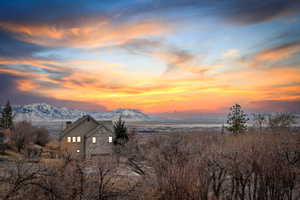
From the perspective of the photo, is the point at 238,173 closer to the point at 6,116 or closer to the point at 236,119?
the point at 236,119

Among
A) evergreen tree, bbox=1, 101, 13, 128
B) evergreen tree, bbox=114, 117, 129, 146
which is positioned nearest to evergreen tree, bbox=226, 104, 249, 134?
evergreen tree, bbox=114, 117, 129, 146

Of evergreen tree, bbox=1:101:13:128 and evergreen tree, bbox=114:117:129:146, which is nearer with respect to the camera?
evergreen tree, bbox=114:117:129:146

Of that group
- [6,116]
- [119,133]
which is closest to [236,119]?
[119,133]

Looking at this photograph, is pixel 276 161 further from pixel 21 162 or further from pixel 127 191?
pixel 21 162

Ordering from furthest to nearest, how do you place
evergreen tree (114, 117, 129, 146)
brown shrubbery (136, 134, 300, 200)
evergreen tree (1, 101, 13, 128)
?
evergreen tree (1, 101, 13, 128)
evergreen tree (114, 117, 129, 146)
brown shrubbery (136, 134, 300, 200)

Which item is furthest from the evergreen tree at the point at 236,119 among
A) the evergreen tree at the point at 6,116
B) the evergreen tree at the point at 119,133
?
the evergreen tree at the point at 6,116

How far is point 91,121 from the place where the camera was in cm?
6153

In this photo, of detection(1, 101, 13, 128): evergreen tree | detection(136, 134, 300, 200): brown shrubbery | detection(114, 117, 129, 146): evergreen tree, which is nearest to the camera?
detection(136, 134, 300, 200): brown shrubbery

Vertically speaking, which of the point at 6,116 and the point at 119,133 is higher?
the point at 6,116

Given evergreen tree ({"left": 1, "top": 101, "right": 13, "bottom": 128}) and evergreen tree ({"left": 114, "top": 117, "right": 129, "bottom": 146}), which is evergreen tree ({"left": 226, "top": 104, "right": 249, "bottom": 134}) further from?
evergreen tree ({"left": 1, "top": 101, "right": 13, "bottom": 128})

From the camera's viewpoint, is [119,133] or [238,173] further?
[119,133]

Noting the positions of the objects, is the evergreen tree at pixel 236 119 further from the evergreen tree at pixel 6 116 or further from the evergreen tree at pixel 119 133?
the evergreen tree at pixel 6 116

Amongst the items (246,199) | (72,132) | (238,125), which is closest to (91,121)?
(72,132)

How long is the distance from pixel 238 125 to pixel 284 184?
56.8 metres
